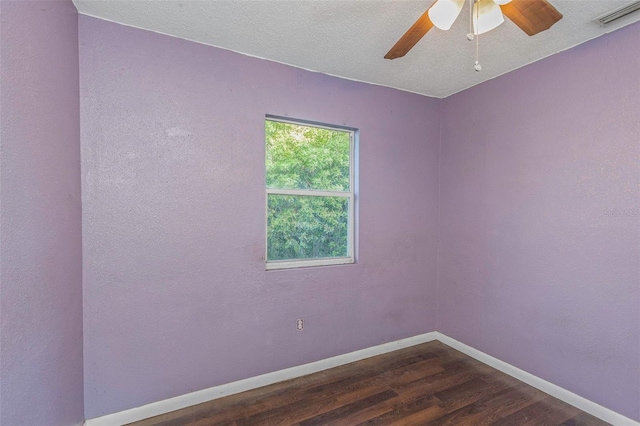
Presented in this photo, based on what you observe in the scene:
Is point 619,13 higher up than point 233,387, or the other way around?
point 619,13

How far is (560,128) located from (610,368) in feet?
5.44

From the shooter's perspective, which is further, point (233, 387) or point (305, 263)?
point (305, 263)

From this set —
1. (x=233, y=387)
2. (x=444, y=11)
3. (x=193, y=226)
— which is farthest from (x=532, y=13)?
(x=233, y=387)

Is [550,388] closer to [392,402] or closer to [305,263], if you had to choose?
[392,402]

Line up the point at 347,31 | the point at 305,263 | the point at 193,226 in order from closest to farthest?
the point at 347,31 < the point at 193,226 < the point at 305,263


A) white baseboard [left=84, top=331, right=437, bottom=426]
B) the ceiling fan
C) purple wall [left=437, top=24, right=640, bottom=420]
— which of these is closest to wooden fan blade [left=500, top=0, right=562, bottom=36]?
the ceiling fan

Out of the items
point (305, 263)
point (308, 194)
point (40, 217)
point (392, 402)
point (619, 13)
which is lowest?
point (392, 402)

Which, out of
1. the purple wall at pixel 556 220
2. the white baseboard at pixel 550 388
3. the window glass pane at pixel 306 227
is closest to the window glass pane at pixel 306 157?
the window glass pane at pixel 306 227

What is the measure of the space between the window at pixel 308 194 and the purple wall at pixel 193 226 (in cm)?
12

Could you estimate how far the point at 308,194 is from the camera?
2.64 meters

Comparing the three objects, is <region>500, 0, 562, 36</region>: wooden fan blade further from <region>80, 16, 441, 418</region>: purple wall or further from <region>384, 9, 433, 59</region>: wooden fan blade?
<region>80, 16, 441, 418</region>: purple wall

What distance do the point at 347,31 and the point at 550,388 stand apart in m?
2.94

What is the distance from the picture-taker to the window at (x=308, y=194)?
252 cm

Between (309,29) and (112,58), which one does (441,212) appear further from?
(112,58)
